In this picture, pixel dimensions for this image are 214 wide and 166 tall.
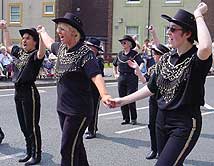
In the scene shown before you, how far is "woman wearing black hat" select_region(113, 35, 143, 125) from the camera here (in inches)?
372

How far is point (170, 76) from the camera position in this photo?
4.18 meters

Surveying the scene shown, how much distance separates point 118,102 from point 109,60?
87.3 ft

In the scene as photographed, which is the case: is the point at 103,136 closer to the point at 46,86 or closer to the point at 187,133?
the point at 187,133

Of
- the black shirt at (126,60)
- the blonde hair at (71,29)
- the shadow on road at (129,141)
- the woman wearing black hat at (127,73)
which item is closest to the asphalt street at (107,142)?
the shadow on road at (129,141)

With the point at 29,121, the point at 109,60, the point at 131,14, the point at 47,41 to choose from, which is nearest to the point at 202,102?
the point at 47,41

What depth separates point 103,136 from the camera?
28.2 ft

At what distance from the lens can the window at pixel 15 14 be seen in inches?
1629

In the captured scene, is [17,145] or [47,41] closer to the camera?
[47,41]

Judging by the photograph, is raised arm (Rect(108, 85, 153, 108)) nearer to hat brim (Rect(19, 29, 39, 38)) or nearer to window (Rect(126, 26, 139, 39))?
hat brim (Rect(19, 29, 39, 38))

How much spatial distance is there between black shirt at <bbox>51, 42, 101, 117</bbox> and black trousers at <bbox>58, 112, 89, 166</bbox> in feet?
0.23

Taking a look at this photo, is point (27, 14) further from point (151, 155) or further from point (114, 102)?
point (114, 102)

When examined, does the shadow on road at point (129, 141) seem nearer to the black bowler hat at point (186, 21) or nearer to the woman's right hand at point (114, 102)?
the woman's right hand at point (114, 102)

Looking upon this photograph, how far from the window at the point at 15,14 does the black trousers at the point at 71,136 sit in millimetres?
37728

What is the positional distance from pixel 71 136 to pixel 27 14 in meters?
37.4
